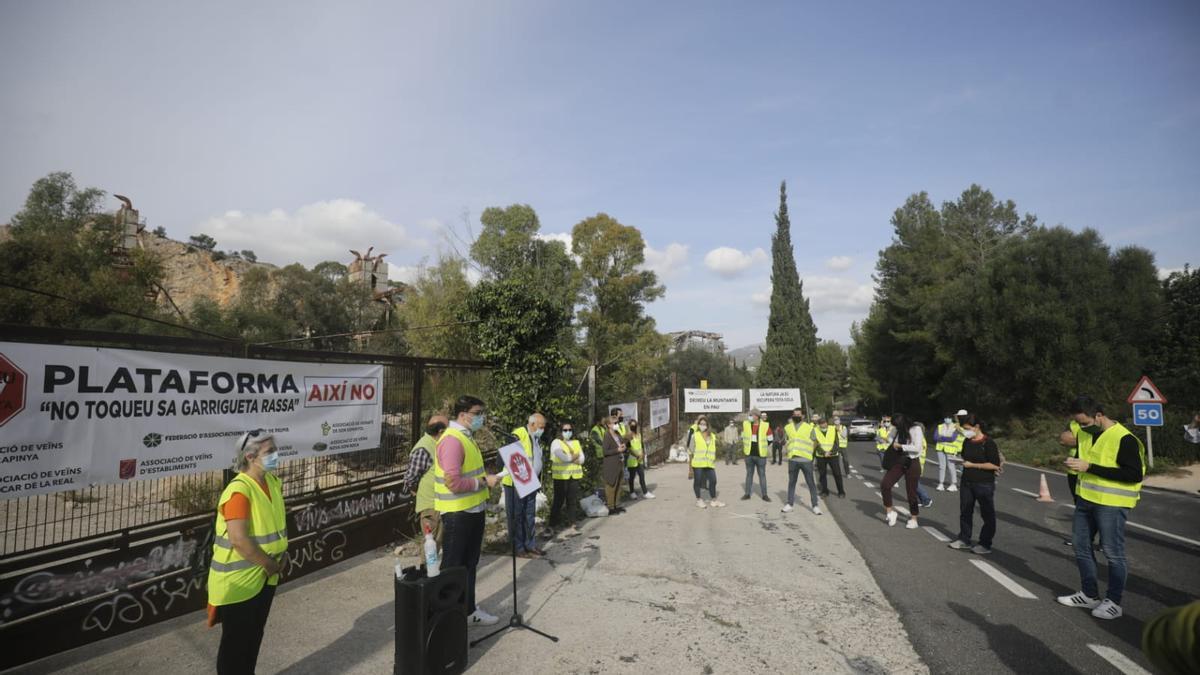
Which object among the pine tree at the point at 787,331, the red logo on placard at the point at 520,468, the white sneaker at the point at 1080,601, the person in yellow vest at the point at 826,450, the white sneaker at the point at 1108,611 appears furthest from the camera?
the pine tree at the point at 787,331

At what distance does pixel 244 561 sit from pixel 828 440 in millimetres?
10977

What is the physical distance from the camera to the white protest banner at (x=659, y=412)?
73.1ft

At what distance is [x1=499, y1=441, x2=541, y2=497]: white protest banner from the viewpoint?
555 cm

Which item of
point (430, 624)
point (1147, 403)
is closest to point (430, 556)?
point (430, 624)

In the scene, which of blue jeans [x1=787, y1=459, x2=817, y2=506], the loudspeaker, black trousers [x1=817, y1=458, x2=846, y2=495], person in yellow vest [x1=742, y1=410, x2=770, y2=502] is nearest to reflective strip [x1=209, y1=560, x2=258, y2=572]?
the loudspeaker

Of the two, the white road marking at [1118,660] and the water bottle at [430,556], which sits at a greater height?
the water bottle at [430,556]

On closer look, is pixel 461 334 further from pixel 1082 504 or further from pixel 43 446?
pixel 1082 504

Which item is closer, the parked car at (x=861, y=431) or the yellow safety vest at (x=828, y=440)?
the yellow safety vest at (x=828, y=440)

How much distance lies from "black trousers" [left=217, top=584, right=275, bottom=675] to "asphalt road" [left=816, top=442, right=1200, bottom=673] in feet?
Result: 15.0

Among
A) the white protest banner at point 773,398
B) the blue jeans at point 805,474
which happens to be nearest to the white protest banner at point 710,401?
the white protest banner at point 773,398

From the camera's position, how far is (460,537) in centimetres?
492

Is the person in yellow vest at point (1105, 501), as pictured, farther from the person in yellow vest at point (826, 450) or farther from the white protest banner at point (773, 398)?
the white protest banner at point (773, 398)

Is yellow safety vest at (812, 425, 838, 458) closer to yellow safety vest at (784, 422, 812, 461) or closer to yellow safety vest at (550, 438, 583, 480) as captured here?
yellow safety vest at (784, 422, 812, 461)

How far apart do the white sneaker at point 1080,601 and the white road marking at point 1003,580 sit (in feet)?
0.87
